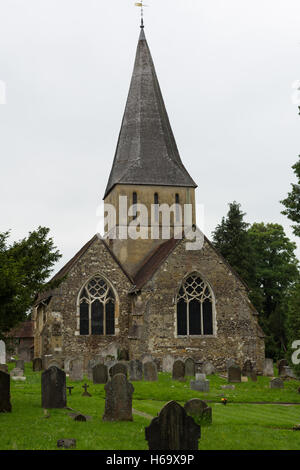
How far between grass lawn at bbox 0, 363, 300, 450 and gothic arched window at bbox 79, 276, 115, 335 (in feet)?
31.5

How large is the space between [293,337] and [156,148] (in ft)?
63.2

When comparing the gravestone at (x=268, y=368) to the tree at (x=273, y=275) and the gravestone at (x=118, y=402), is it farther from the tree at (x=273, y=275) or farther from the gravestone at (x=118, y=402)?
the gravestone at (x=118, y=402)

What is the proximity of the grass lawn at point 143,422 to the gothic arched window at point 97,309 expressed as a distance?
9.61 m

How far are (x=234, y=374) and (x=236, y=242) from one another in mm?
18654

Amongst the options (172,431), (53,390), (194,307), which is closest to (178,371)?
(194,307)

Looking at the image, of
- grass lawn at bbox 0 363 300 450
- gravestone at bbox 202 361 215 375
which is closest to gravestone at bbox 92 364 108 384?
grass lawn at bbox 0 363 300 450

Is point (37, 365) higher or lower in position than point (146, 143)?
lower

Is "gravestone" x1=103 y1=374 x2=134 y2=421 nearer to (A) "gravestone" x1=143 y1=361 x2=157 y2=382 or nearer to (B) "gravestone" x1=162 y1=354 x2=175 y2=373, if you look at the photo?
(A) "gravestone" x1=143 y1=361 x2=157 y2=382

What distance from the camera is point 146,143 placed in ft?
118

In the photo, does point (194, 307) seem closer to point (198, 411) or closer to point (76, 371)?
point (76, 371)

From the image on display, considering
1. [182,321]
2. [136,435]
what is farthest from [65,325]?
[136,435]

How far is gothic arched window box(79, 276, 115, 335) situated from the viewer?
93.8 ft
